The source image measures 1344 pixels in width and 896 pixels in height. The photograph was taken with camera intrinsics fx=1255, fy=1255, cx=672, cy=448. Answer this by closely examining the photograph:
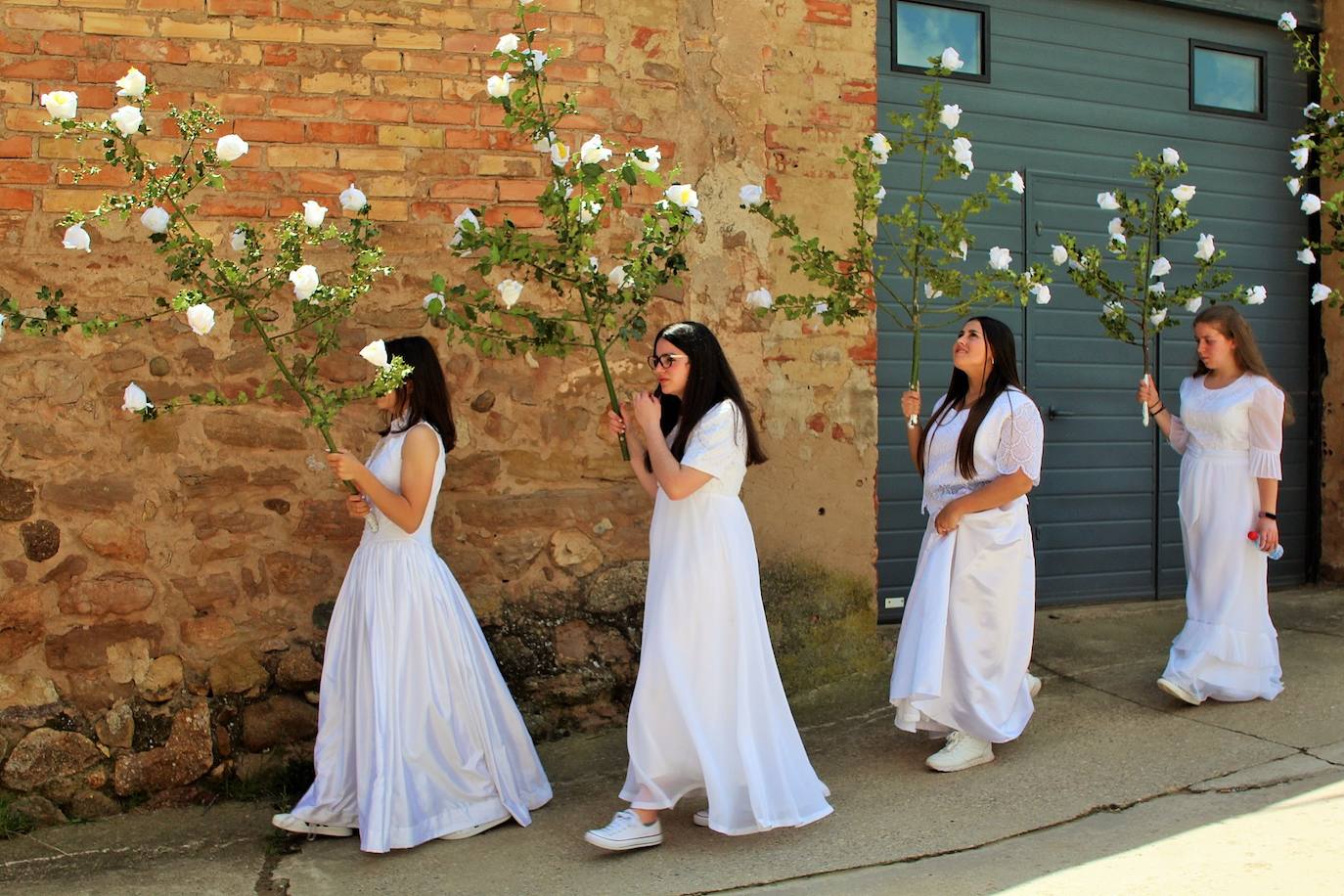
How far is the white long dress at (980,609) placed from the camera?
4527 mm

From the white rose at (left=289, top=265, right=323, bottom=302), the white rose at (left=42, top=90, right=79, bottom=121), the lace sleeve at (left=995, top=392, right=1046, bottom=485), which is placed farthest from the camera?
the lace sleeve at (left=995, top=392, right=1046, bottom=485)

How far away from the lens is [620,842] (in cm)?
388

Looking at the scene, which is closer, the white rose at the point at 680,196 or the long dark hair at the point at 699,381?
the white rose at the point at 680,196

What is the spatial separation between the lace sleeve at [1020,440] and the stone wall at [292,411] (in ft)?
3.95

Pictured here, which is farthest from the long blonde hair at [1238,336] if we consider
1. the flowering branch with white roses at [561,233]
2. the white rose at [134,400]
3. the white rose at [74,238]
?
the white rose at [74,238]

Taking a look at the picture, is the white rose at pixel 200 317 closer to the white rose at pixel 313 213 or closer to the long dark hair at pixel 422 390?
the white rose at pixel 313 213

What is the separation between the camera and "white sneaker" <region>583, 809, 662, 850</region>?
387 centimetres

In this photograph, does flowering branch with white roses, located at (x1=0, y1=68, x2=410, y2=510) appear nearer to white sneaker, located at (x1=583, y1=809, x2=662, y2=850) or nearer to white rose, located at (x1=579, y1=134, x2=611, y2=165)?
white rose, located at (x1=579, y1=134, x2=611, y2=165)

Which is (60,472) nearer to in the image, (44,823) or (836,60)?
(44,823)

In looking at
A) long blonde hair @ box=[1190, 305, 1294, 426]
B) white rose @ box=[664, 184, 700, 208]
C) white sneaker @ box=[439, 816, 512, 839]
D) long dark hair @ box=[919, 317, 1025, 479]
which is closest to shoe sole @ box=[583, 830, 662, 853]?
white sneaker @ box=[439, 816, 512, 839]

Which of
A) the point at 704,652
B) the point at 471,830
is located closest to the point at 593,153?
the point at 704,652

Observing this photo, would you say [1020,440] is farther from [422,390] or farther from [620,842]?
[422,390]

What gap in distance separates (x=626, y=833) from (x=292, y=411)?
7.02 ft

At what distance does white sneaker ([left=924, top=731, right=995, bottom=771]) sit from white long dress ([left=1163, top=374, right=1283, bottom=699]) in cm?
100
